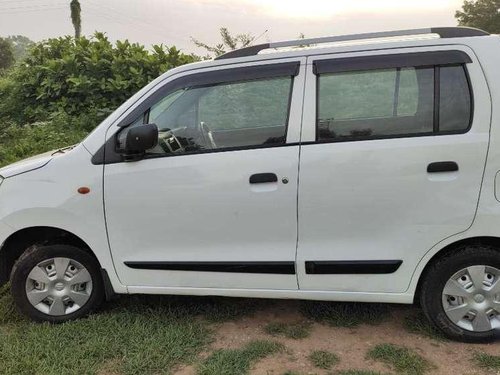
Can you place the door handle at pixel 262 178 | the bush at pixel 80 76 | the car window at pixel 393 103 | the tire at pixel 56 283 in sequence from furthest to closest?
1. the bush at pixel 80 76
2. the tire at pixel 56 283
3. the door handle at pixel 262 178
4. the car window at pixel 393 103

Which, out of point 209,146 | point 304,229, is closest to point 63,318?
point 209,146

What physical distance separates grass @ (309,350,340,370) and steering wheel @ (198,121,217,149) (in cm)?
146

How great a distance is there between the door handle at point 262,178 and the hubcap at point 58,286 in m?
1.39

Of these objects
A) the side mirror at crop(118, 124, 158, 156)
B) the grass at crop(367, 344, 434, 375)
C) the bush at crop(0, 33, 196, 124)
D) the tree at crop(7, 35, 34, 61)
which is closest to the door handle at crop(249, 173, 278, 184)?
the side mirror at crop(118, 124, 158, 156)

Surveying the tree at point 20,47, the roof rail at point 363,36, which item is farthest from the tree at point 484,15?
the roof rail at point 363,36

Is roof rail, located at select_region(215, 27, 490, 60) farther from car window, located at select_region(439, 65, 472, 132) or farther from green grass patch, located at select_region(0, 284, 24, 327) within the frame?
green grass patch, located at select_region(0, 284, 24, 327)

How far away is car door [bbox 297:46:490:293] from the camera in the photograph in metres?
3.02

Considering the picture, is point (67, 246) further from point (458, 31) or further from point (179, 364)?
point (458, 31)

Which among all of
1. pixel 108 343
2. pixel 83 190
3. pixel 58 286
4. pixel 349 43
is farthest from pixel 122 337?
pixel 349 43

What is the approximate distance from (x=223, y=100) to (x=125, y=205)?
3.13 ft

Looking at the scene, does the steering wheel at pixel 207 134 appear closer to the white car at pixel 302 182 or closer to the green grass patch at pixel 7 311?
the white car at pixel 302 182

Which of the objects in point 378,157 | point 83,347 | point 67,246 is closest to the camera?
point 378,157

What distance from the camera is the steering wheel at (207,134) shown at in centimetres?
336

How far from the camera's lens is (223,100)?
3434mm
